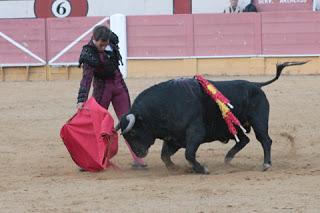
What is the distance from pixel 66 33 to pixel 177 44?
206cm

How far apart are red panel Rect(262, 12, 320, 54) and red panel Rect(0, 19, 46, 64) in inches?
161

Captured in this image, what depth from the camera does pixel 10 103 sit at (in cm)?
1163

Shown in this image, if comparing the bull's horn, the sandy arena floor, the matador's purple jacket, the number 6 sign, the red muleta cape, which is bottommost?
the sandy arena floor

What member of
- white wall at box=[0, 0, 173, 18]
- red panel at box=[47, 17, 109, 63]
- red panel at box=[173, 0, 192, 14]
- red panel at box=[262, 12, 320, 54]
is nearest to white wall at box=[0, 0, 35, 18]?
white wall at box=[0, 0, 173, 18]

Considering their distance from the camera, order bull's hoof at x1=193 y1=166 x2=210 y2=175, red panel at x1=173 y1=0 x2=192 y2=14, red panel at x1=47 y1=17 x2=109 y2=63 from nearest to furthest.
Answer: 1. bull's hoof at x1=193 y1=166 x2=210 y2=175
2. red panel at x1=47 y1=17 x2=109 y2=63
3. red panel at x1=173 y1=0 x2=192 y2=14

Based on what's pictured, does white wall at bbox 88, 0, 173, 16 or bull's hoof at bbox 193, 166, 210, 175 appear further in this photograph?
white wall at bbox 88, 0, 173, 16

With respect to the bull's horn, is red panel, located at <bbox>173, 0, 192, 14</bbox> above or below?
above

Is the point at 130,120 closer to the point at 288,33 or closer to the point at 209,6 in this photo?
the point at 288,33

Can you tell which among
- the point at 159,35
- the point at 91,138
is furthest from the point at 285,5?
the point at 91,138

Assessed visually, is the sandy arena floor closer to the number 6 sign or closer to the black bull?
the black bull

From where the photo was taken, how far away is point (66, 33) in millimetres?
15273

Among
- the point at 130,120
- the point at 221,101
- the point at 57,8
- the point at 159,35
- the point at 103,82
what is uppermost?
the point at 57,8

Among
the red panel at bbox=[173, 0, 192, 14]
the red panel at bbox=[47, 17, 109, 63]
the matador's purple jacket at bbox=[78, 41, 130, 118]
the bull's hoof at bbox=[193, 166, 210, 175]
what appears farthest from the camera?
the red panel at bbox=[173, 0, 192, 14]

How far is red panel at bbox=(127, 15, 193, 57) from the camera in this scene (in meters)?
15.0
